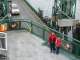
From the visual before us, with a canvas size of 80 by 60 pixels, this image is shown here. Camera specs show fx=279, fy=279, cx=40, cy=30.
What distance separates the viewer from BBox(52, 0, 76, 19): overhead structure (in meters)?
32.0

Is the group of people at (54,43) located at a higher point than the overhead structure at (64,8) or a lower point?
lower

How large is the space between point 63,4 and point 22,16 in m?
5.89

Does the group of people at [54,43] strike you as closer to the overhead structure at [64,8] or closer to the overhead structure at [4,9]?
the overhead structure at [64,8]

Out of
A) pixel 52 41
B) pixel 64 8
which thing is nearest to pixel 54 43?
pixel 52 41

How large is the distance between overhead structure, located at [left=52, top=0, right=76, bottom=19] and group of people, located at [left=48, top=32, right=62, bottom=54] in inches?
481

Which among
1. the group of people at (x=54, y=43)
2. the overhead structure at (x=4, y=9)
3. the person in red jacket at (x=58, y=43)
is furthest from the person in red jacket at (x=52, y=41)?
the overhead structure at (x=4, y=9)

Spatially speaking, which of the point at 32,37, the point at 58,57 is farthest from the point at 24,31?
the point at 58,57

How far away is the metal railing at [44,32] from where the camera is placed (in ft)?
61.7

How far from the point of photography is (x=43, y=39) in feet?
74.6

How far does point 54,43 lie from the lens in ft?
64.5

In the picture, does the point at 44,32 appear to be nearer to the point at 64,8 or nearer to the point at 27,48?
the point at 27,48

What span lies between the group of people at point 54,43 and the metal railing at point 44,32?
1.55 feet

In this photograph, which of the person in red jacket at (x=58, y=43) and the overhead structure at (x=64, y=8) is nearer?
the person in red jacket at (x=58, y=43)

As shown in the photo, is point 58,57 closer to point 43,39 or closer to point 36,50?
point 36,50
